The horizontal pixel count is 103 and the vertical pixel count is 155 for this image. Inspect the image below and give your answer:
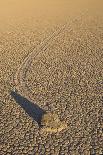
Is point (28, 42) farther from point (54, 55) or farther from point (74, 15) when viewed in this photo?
point (74, 15)

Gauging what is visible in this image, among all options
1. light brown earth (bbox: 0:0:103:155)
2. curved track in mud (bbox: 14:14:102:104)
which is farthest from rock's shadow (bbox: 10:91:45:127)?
curved track in mud (bbox: 14:14:102:104)

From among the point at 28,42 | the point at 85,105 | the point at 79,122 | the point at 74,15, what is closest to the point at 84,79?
the point at 85,105

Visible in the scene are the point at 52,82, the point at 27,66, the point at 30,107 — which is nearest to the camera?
the point at 30,107

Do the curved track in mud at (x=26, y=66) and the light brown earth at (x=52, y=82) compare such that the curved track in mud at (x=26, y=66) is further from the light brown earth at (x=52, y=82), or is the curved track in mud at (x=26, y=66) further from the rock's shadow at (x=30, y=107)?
the rock's shadow at (x=30, y=107)

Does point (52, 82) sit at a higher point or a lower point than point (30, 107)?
higher

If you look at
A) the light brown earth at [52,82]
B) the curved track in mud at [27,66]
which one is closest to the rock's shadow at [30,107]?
the light brown earth at [52,82]

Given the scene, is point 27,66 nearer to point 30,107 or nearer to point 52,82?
point 52,82

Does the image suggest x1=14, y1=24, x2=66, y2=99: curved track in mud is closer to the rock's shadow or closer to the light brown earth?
the light brown earth

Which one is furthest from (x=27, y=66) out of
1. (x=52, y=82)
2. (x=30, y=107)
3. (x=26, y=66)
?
(x=30, y=107)
